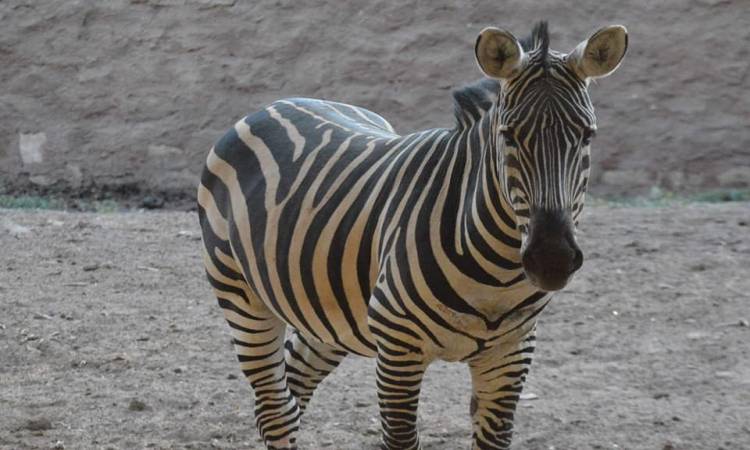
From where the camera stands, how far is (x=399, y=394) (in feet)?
12.7

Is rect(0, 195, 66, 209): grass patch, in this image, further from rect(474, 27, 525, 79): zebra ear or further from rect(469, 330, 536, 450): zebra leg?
rect(474, 27, 525, 79): zebra ear

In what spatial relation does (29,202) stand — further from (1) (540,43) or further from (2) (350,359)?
(1) (540,43)

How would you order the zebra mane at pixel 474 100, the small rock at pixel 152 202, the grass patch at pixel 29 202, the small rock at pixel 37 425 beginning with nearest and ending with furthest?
the zebra mane at pixel 474 100 < the small rock at pixel 37 425 < the grass patch at pixel 29 202 < the small rock at pixel 152 202

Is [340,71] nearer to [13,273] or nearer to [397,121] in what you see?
[397,121]

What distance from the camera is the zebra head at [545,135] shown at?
316 centimetres

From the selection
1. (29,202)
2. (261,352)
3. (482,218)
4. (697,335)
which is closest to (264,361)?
(261,352)

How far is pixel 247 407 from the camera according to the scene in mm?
5570

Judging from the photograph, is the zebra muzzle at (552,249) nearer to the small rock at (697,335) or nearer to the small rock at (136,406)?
the small rock at (136,406)

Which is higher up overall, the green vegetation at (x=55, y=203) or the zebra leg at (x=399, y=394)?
the zebra leg at (x=399, y=394)

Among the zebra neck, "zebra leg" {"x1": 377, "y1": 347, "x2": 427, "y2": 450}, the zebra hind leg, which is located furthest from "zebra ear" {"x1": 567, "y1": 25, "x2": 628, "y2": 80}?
the zebra hind leg

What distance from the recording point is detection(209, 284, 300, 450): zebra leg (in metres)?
4.62

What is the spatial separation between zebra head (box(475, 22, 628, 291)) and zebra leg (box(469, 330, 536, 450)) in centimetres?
67

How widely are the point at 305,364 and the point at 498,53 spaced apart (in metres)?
1.98

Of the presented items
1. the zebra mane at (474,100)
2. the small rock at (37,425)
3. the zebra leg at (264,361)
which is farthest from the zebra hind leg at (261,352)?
the zebra mane at (474,100)
